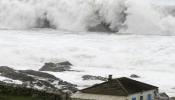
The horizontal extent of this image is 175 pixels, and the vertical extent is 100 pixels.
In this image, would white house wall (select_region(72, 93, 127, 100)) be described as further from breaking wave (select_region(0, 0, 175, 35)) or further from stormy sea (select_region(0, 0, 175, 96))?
breaking wave (select_region(0, 0, 175, 35))

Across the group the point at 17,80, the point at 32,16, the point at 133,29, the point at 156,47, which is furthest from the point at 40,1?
the point at 17,80

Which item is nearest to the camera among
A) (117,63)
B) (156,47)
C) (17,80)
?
(17,80)

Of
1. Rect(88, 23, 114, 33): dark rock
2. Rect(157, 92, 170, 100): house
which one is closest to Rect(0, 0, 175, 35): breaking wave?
Rect(88, 23, 114, 33): dark rock

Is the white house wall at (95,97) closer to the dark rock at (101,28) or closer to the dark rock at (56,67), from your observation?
the dark rock at (56,67)

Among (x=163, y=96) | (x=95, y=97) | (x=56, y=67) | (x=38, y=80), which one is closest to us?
(x=95, y=97)

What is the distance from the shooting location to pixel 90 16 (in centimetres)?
6425

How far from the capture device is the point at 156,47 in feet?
153

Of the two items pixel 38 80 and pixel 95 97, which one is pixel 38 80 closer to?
pixel 38 80

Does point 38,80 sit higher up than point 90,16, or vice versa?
point 90,16

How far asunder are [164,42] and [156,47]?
7.19 feet

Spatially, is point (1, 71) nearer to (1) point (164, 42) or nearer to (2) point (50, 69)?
(2) point (50, 69)

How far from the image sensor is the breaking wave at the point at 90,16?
59.2 m

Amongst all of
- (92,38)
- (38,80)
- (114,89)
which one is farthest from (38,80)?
(92,38)

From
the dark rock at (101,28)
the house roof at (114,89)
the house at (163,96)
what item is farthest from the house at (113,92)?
the dark rock at (101,28)
